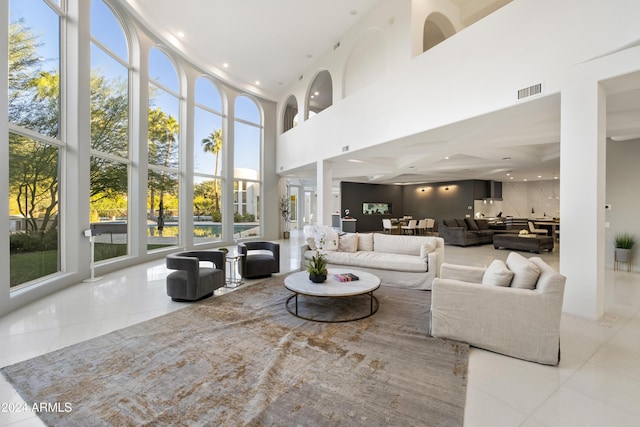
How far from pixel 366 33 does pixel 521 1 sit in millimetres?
3999

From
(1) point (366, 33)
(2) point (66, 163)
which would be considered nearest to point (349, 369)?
(2) point (66, 163)

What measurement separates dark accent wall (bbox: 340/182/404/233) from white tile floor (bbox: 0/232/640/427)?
10.9 m

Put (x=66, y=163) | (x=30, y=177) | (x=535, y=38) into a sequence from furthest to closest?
(x=66, y=163) → (x=30, y=177) → (x=535, y=38)

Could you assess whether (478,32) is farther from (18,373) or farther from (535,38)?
(18,373)

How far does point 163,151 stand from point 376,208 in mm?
11263

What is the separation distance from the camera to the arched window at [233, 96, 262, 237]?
10547 mm

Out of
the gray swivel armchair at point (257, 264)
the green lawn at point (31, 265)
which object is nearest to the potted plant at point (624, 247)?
the gray swivel armchair at point (257, 264)

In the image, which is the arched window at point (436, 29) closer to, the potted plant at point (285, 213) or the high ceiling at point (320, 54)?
the high ceiling at point (320, 54)

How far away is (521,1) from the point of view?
13.0 feet

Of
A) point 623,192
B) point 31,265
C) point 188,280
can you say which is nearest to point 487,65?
point 623,192

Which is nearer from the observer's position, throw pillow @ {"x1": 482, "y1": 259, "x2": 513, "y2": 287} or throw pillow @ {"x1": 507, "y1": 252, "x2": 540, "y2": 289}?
throw pillow @ {"x1": 507, "y1": 252, "x2": 540, "y2": 289}

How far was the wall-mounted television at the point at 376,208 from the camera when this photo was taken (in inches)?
616

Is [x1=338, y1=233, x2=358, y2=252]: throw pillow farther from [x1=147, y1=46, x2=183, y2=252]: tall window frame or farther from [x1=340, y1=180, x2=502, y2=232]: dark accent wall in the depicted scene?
[x1=340, y1=180, x2=502, y2=232]: dark accent wall

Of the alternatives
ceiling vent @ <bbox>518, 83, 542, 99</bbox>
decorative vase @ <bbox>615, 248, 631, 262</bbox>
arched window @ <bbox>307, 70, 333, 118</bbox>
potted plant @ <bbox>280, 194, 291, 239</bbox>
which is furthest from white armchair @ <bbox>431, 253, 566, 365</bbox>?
potted plant @ <bbox>280, 194, 291, 239</bbox>
